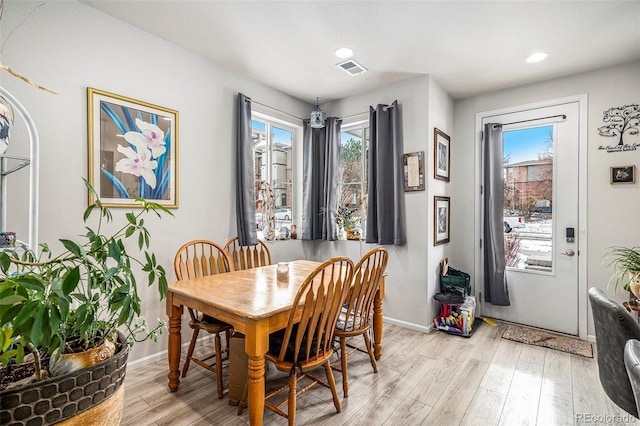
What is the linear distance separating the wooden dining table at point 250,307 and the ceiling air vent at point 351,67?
6.57 feet

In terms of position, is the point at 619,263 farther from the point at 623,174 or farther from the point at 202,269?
the point at 202,269

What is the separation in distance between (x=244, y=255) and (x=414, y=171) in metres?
1.99

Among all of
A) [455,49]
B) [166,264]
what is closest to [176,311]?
[166,264]

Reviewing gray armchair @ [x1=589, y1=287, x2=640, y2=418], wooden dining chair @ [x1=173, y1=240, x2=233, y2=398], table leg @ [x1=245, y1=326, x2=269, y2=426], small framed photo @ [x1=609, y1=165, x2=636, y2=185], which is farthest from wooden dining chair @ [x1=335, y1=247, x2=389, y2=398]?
small framed photo @ [x1=609, y1=165, x2=636, y2=185]

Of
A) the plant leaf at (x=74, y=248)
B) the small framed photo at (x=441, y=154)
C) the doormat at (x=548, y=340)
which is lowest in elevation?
the doormat at (x=548, y=340)

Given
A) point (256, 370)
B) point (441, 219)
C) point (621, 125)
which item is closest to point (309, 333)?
point (256, 370)

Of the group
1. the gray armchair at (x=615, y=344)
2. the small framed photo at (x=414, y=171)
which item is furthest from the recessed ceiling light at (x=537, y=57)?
the gray armchair at (x=615, y=344)

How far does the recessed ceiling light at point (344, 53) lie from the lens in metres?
2.76

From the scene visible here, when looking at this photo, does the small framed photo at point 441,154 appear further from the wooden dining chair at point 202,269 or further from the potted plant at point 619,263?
the wooden dining chair at point 202,269

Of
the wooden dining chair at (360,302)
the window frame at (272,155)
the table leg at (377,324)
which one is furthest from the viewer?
the window frame at (272,155)

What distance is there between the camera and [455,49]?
108 inches

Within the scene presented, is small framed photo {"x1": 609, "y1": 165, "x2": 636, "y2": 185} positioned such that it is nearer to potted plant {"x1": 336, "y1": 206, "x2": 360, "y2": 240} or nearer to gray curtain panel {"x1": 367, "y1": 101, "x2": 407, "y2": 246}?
gray curtain panel {"x1": 367, "y1": 101, "x2": 407, "y2": 246}

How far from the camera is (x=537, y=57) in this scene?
2854 millimetres

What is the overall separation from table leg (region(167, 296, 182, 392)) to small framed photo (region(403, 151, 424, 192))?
2.50 metres
